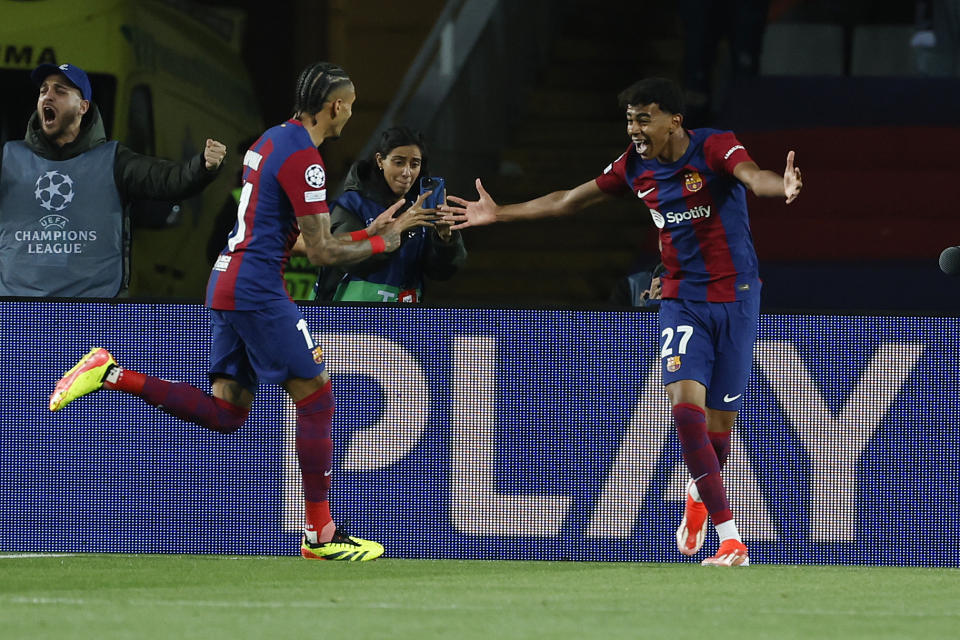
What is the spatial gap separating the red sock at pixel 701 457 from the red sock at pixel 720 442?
31 centimetres

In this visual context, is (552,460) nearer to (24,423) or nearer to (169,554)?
(169,554)

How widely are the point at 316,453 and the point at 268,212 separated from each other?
102cm

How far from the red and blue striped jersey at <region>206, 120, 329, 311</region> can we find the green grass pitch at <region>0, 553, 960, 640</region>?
1122mm

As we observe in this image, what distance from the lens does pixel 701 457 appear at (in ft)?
26.8

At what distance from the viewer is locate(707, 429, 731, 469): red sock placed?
8.55 metres

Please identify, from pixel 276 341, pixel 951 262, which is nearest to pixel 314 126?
pixel 276 341

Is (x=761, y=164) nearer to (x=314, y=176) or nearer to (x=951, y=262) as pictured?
(x=314, y=176)

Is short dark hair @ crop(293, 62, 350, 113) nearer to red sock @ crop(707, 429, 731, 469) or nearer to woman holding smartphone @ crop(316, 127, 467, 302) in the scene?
woman holding smartphone @ crop(316, 127, 467, 302)

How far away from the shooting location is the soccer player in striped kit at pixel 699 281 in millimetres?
8211

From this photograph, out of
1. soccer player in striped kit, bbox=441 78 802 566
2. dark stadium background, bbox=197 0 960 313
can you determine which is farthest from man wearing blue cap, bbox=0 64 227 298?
dark stadium background, bbox=197 0 960 313

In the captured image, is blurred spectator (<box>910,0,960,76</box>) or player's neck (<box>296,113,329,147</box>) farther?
blurred spectator (<box>910,0,960,76</box>)

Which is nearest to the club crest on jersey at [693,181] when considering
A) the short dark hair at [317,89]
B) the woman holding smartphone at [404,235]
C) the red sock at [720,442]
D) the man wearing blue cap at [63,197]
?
the red sock at [720,442]

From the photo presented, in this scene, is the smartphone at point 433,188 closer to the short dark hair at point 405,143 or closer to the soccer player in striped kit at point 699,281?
the short dark hair at point 405,143

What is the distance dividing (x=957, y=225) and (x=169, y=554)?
7.60m
